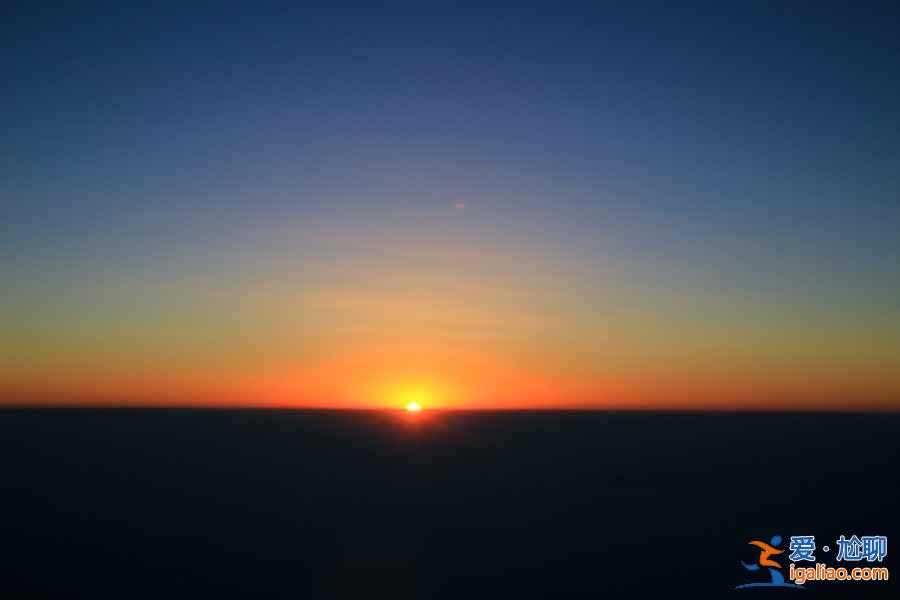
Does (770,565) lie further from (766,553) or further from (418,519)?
(418,519)

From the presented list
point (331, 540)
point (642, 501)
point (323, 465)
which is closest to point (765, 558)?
point (642, 501)

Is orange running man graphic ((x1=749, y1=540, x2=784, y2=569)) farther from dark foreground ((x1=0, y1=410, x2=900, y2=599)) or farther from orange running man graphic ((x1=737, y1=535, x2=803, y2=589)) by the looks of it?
dark foreground ((x1=0, y1=410, x2=900, y2=599))

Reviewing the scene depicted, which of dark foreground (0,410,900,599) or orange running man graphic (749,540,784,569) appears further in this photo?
orange running man graphic (749,540,784,569)

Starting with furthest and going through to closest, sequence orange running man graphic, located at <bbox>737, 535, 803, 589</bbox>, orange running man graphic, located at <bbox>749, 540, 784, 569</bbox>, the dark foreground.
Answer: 1. orange running man graphic, located at <bbox>749, 540, 784, 569</bbox>
2. the dark foreground
3. orange running man graphic, located at <bbox>737, 535, 803, 589</bbox>

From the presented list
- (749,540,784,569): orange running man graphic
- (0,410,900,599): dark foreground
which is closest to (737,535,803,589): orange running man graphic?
(749,540,784,569): orange running man graphic

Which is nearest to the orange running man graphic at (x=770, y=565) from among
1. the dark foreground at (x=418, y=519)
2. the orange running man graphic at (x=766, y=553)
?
the orange running man graphic at (x=766, y=553)

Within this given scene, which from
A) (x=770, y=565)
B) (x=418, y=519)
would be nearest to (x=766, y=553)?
(x=770, y=565)

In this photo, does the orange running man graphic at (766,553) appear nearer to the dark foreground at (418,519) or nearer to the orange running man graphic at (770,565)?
the orange running man graphic at (770,565)

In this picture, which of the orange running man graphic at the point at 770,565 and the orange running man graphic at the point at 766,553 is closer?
the orange running man graphic at the point at 770,565

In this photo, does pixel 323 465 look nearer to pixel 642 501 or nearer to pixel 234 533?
pixel 234 533
